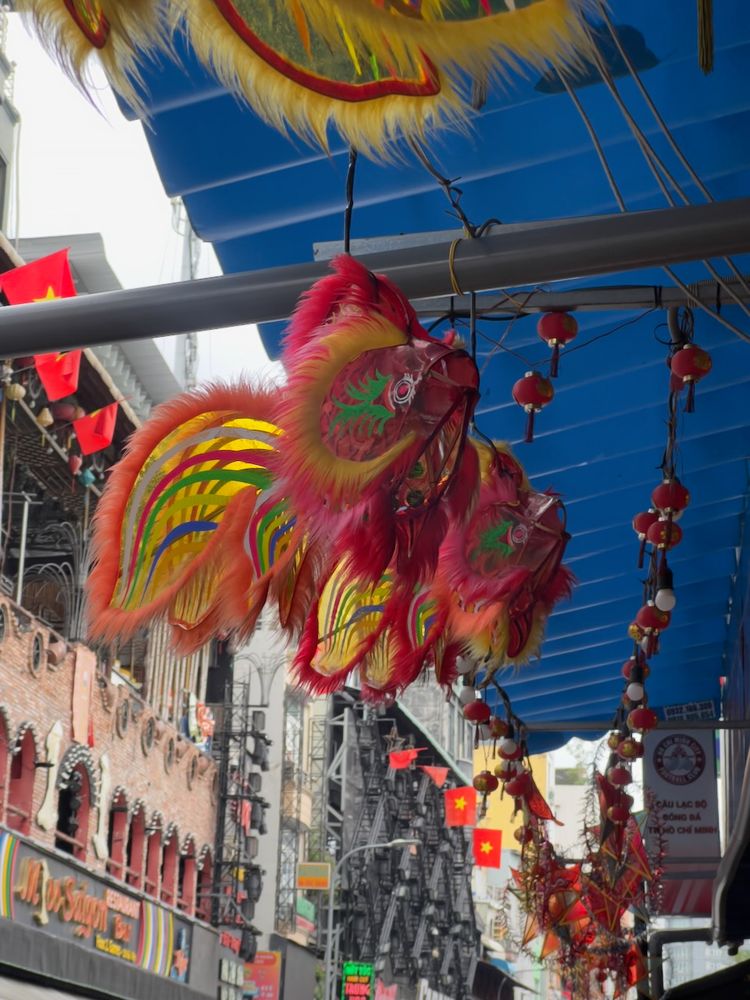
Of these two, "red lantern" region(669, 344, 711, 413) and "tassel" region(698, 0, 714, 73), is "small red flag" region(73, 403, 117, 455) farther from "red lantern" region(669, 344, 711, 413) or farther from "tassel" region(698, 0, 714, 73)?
"tassel" region(698, 0, 714, 73)

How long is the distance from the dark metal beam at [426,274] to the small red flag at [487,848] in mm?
27307

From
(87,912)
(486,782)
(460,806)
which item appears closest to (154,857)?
(87,912)

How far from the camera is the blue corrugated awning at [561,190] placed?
5.69 meters

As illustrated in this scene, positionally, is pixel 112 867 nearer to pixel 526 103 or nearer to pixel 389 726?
pixel 526 103

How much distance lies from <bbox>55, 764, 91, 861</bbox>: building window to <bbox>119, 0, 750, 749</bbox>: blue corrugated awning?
12.3m

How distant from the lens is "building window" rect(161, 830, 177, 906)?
2483 centimetres

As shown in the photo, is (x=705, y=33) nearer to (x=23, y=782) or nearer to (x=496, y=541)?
(x=496, y=541)

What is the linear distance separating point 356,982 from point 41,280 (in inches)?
1058

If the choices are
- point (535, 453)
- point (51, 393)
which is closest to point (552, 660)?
point (535, 453)

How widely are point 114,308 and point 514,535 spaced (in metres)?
1.32

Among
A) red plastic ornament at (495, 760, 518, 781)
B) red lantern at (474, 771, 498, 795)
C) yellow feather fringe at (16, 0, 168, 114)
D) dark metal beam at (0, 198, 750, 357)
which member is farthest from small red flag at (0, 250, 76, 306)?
yellow feather fringe at (16, 0, 168, 114)

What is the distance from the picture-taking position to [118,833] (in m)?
21.9

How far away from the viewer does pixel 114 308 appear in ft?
13.4

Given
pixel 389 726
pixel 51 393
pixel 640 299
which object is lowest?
pixel 640 299
